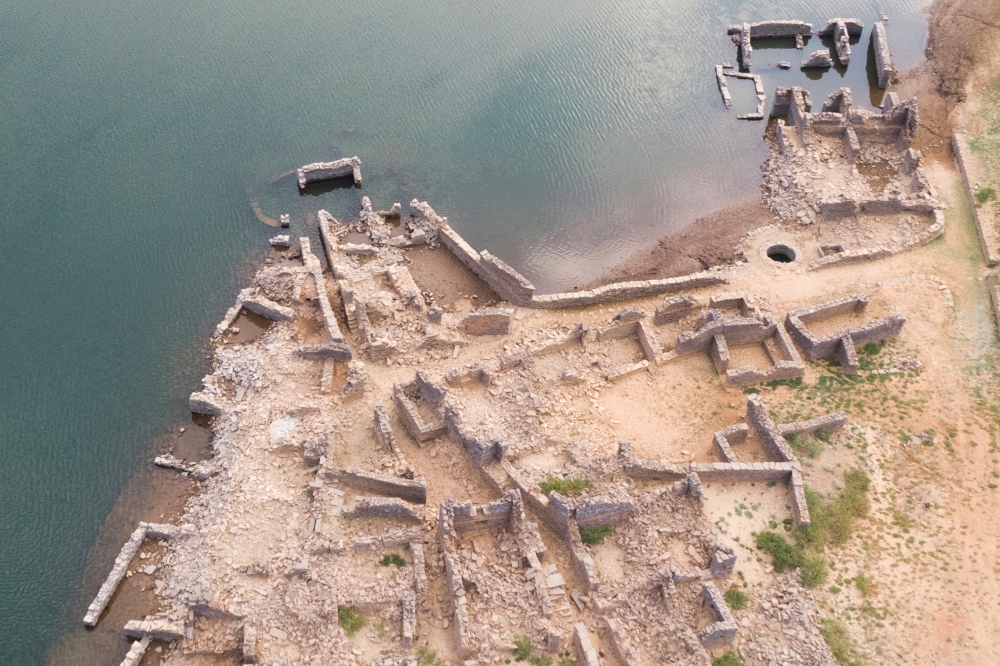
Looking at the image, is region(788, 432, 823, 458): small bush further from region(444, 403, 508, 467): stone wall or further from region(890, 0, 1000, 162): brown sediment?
region(890, 0, 1000, 162): brown sediment

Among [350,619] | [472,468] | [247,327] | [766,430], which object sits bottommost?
[350,619]

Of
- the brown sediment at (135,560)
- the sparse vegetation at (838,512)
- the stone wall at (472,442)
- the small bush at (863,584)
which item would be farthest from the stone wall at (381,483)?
the small bush at (863,584)

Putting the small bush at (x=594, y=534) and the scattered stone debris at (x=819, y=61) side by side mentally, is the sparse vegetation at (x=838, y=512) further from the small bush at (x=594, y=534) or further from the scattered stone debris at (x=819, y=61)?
the scattered stone debris at (x=819, y=61)

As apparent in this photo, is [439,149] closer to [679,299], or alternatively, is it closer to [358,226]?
[358,226]

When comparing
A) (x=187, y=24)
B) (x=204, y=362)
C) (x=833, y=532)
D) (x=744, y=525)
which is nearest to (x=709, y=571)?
(x=744, y=525)

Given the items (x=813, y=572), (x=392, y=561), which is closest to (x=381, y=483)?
(x=392, y=561)

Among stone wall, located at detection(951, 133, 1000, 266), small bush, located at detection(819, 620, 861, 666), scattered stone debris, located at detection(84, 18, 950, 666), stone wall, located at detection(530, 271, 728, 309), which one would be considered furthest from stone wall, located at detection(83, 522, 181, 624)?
stone wall, located at detection(951, 133, 1000, 266)

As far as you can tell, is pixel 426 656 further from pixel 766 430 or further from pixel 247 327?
pixel 247 327

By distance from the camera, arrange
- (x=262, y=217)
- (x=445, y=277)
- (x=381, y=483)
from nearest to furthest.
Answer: (x=381, y=483), (x=445, y=277), (x=262, y=217)
